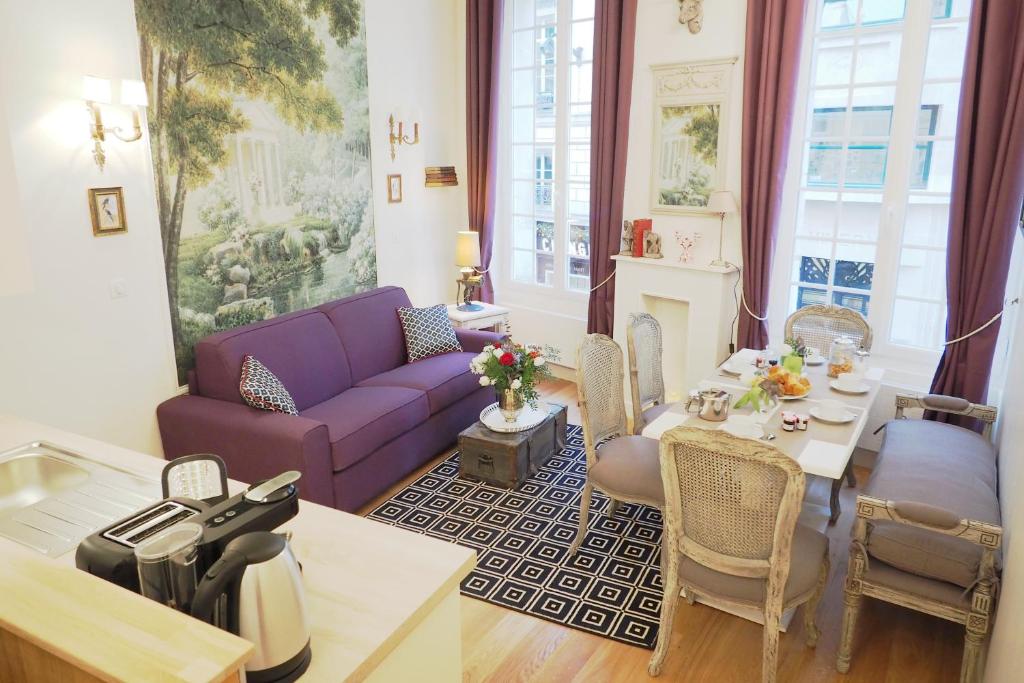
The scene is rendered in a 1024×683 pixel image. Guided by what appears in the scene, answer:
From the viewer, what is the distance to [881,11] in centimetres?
412

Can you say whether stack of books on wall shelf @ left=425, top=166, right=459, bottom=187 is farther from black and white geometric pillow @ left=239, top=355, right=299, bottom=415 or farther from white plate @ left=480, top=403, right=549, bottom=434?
black and white geometric pillow @ left=239, top=355, right=299, bottom=415

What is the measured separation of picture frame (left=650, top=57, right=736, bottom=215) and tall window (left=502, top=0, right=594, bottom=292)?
2.27ft

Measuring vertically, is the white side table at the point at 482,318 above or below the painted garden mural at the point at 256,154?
below

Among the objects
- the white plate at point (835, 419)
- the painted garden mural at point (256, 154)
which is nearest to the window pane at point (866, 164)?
the white plate at point (835, 419)

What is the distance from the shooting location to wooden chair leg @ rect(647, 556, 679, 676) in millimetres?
2629

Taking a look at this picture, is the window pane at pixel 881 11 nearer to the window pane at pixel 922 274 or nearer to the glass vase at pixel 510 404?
the window pane at pixel 922 274

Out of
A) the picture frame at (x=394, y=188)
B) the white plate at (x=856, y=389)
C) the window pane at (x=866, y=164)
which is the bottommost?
the white plate at (x=856, y=389)

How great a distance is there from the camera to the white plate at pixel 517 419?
4.17 meters

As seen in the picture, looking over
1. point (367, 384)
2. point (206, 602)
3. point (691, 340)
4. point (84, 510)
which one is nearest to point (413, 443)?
point (367, 384)

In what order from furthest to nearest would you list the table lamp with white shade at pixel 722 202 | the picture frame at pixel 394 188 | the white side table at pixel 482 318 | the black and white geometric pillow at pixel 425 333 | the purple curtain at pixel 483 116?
the purple curtain at pixel 483 116, the white side table at pixel 482 318, the picture frame at pixel 394 188, the black and white geometric pillow at pixel 425 333, the table lamp with white shade at pixel 722 202

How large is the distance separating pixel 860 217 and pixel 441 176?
3270 mm

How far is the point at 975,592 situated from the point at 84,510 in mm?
2915

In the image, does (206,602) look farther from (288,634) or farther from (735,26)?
(735,26)

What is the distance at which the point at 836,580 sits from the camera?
3301 mm
